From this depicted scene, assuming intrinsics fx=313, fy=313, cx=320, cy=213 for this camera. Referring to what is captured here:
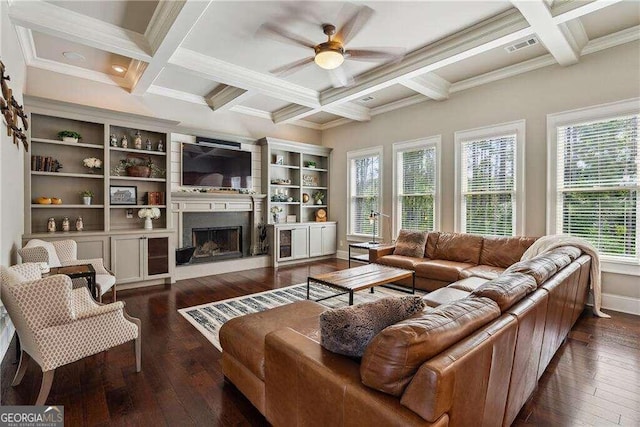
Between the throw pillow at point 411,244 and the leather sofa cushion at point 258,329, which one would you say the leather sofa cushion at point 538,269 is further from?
the throw pillow at point 411,244

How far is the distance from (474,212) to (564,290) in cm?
276

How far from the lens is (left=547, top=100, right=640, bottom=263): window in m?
3.61

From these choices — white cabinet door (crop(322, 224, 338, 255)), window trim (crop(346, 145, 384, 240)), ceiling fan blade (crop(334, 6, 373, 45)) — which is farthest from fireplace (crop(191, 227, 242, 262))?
ceiling fan blade (crop(334, 6, 373, 45))

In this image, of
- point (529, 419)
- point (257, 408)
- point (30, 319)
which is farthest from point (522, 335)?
point (30, 319)

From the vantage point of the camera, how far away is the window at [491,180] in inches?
177

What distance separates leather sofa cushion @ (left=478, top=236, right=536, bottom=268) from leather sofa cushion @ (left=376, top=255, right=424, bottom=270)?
0.89 metres

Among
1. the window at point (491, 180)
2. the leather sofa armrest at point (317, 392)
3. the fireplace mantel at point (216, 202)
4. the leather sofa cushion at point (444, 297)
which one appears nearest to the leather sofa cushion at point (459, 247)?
the window at point (491, 180)

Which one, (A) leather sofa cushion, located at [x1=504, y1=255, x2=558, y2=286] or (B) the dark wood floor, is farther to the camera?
(A) leather sofa cushion, located at [x1=504, y1=255, x2=558, y2=286]

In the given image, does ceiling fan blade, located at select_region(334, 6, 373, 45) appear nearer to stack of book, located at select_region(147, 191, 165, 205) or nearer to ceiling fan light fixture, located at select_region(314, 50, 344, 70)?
ceiling fan light fixture, located at select_region(314, 50, 344, 70)

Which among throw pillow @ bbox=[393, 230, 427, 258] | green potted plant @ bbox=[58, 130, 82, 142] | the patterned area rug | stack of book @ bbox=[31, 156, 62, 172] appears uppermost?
green potted plant @ bbox=[58, 130, 82, 142]

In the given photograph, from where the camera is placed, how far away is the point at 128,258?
4.50 m

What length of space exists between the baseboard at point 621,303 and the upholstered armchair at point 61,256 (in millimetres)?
5701

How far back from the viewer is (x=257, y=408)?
1891 mm

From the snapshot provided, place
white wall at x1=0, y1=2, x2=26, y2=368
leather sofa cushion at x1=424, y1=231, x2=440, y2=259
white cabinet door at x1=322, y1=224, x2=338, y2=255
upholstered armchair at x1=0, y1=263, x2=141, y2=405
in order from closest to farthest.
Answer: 1. upholstered armchair at x1=0, y1=263, x2=141, y2=405
2. white wall at x1=0, y1=2, x2=26, y2=368
3. leather sofa cushion at x1=424, y1=231, x2=440, y2=259
4. white cabinet door at x1=322, y1=224, x2=338, y2=255
